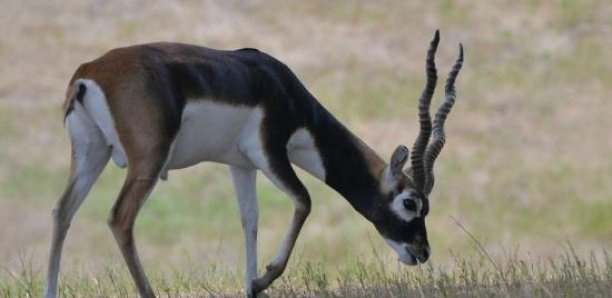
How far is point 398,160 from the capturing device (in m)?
12.0

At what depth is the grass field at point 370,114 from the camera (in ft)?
91.3

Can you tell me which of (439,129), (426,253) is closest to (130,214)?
(426,253)

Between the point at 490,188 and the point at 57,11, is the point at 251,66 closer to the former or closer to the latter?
the point at 490,188

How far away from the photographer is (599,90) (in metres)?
35.7

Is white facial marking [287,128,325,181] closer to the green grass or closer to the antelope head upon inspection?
the antelope head

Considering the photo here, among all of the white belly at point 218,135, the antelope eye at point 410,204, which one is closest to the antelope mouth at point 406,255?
the antelope eye at point 410,204

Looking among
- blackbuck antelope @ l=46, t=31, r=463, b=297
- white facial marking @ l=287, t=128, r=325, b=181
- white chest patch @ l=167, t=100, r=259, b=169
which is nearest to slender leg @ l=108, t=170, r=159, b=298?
blackbuck antelope @ l=46, t=31, r=463, b=297

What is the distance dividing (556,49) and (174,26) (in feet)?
26.9

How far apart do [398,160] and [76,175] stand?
A: 7.21ft

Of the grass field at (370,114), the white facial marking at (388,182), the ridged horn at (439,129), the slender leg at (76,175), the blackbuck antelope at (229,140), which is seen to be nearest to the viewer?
the blackbuck antelope at (229,140)

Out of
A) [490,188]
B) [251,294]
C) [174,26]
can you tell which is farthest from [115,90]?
[174,26]

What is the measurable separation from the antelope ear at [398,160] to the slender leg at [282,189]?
725 mm

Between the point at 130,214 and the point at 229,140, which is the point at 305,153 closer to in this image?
the point at 229,140

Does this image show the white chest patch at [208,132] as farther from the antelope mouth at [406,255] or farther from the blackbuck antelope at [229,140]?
the antelope mouth at [406,255]
